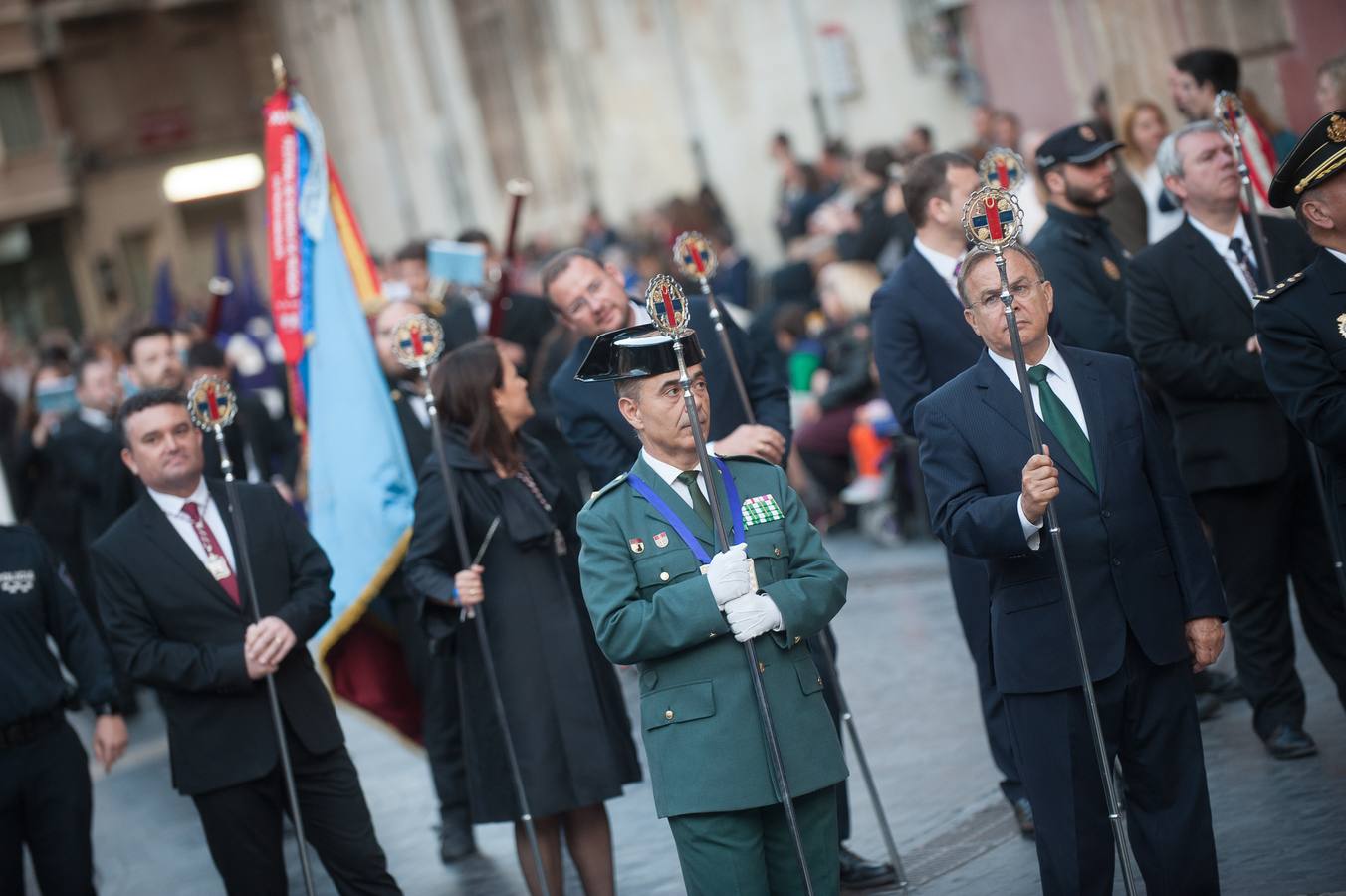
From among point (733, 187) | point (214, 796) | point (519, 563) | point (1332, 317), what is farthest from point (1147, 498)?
point (733, 187)

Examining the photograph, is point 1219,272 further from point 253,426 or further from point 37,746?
point 253,426

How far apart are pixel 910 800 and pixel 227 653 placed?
2.84m

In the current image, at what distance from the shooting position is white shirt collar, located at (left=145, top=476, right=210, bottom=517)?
6.72m

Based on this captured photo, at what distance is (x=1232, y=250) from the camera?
7.04m

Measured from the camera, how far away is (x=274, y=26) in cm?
4316

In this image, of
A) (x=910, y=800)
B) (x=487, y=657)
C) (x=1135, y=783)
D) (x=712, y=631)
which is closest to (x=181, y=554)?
(x=487, y=657)

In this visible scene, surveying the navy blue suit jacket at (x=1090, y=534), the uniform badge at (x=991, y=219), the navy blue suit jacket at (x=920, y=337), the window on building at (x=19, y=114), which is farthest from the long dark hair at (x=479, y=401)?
the window on building at (x=19, y=114)

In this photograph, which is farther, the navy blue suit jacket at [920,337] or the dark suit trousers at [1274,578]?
the dark suit trousers at [1274,578]

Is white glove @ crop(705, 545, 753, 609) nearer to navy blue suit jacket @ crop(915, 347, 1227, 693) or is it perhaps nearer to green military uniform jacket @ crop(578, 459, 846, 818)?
green military uniform jacket @ crop(578, 459, 846, 818)

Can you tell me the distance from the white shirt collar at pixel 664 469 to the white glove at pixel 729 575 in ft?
1.12

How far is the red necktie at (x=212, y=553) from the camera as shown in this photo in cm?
662

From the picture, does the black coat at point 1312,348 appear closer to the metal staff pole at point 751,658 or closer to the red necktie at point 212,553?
the metal staff pole at point 751,658

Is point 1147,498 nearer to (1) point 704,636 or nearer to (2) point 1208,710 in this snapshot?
(1) point 704,636

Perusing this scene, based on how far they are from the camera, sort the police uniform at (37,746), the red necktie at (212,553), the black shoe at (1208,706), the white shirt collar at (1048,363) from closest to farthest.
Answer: the white shirt collar at (1048,363), the red necktie at (212,553), the police uniform at (37,746), the black shoe at (1208,706)
